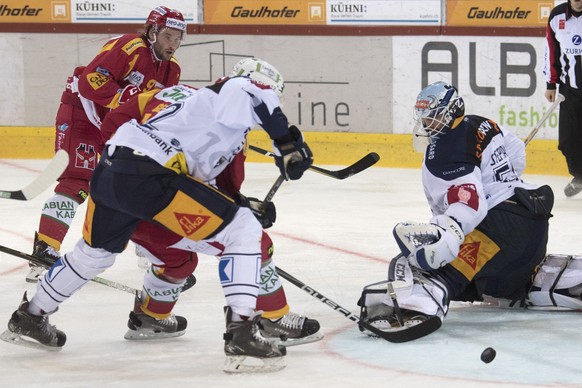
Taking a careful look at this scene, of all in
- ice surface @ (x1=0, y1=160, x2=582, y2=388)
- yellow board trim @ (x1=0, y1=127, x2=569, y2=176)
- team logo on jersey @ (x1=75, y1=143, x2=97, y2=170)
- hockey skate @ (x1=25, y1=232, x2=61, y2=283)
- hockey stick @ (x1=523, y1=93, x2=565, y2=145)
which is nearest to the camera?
ice surface @ (x1=0, y1=160, x2=582, y2=388)

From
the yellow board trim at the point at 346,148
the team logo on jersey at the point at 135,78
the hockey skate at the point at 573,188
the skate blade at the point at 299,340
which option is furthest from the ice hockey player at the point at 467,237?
the yellow board trim at the point at 346,148

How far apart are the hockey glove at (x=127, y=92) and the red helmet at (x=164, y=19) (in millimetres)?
266

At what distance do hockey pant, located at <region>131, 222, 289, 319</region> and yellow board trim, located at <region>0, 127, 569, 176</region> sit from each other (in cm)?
435

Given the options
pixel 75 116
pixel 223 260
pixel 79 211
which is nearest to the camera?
pixel 223 260

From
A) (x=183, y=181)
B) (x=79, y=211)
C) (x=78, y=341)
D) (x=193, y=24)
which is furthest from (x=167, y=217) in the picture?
(x=193, y=24)

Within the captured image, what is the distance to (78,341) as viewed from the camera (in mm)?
4355

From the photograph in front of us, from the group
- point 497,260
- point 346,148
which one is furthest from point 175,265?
point 346,148

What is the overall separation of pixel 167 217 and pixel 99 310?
109 centimetres

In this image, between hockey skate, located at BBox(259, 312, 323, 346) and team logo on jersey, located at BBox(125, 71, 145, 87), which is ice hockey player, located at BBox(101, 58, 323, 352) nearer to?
hockey skate, located at BBox(259, 312, 323, 346)

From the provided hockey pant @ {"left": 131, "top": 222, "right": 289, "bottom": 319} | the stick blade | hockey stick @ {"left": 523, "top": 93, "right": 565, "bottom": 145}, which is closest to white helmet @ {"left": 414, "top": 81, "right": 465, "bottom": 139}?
the stick blade

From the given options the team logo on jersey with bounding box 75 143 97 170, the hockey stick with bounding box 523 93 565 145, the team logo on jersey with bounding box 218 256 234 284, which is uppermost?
the hockey stick with bounding box 523 93 565 145

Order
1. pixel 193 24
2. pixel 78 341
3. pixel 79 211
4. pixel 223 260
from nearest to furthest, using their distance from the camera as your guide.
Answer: pixel 223 260
pixel 78 341
pixel 79 211
pixel 193 24

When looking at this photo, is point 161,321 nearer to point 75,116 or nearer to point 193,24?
point 75,116

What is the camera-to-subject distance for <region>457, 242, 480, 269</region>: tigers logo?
4539 mm
